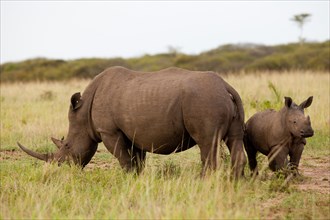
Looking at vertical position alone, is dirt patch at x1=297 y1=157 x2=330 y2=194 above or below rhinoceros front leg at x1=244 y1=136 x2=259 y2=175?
below

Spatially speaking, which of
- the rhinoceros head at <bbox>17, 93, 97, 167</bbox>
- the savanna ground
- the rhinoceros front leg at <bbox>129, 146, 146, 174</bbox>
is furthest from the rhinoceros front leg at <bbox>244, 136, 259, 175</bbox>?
the rhinoceros head at <bbox>17, 93, 97, 167</bbox>

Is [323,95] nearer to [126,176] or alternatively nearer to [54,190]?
[126,176]

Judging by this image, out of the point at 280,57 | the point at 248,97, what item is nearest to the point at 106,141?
the point at 248,97

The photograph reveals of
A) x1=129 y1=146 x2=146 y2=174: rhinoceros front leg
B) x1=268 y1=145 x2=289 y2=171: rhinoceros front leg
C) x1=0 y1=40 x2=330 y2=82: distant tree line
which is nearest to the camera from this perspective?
x1=268 y1=145 x2=289 y2=171: rhinoceros front leg

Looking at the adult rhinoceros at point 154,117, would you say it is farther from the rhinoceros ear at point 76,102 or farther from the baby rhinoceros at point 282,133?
the baby rhinoceros at point 282,133

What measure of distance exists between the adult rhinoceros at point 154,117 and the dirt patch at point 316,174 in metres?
0.87

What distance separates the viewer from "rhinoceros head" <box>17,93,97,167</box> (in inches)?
284

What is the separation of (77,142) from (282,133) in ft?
7.95

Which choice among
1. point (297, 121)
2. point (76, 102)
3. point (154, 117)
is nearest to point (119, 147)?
point (154, 117)

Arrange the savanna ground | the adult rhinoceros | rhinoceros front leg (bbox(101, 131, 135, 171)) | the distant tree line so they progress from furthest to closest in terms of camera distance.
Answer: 1. the distant tree line
2. rhinoceros front leg (bbox(101, 131, 135, 171))
3. the adult rhinoceros
4. the savanna ground

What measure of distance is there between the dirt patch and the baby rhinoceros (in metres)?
0.26

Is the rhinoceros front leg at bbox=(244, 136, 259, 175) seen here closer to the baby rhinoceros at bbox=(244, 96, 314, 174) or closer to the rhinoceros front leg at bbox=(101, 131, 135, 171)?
the baby rhinoceros at bbox=(244, 96, 314, 174)

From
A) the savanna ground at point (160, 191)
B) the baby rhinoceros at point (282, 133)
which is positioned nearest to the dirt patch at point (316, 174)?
the savanna ground at point (160, 191)

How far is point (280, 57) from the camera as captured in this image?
30219 mm
